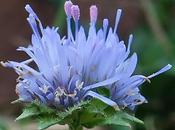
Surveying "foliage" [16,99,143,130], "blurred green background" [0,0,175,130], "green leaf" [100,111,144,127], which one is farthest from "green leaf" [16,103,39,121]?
"blurred green background" [0,0,175,130]

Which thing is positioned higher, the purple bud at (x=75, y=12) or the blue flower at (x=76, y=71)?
the purple bud at (x=75, y=12)

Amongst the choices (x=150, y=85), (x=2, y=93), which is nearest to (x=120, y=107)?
(x=150, y=85)

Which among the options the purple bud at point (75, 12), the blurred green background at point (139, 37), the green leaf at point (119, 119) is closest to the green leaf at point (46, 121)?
the green leaf at point (119, 119)

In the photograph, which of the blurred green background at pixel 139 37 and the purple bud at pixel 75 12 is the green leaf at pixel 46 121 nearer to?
the purple bud at pixel 75 12

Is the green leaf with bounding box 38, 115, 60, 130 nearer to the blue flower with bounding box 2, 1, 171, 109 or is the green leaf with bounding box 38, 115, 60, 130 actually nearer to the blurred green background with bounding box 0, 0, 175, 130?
the blue flower with bounding box 2, 1, 171, 109

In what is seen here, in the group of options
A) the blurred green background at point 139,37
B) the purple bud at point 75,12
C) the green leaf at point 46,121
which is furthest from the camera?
the blurred green background at point 139,37

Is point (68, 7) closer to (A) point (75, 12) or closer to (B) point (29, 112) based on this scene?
(A) point (75, 12)

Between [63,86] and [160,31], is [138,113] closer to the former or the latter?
[160,31]
